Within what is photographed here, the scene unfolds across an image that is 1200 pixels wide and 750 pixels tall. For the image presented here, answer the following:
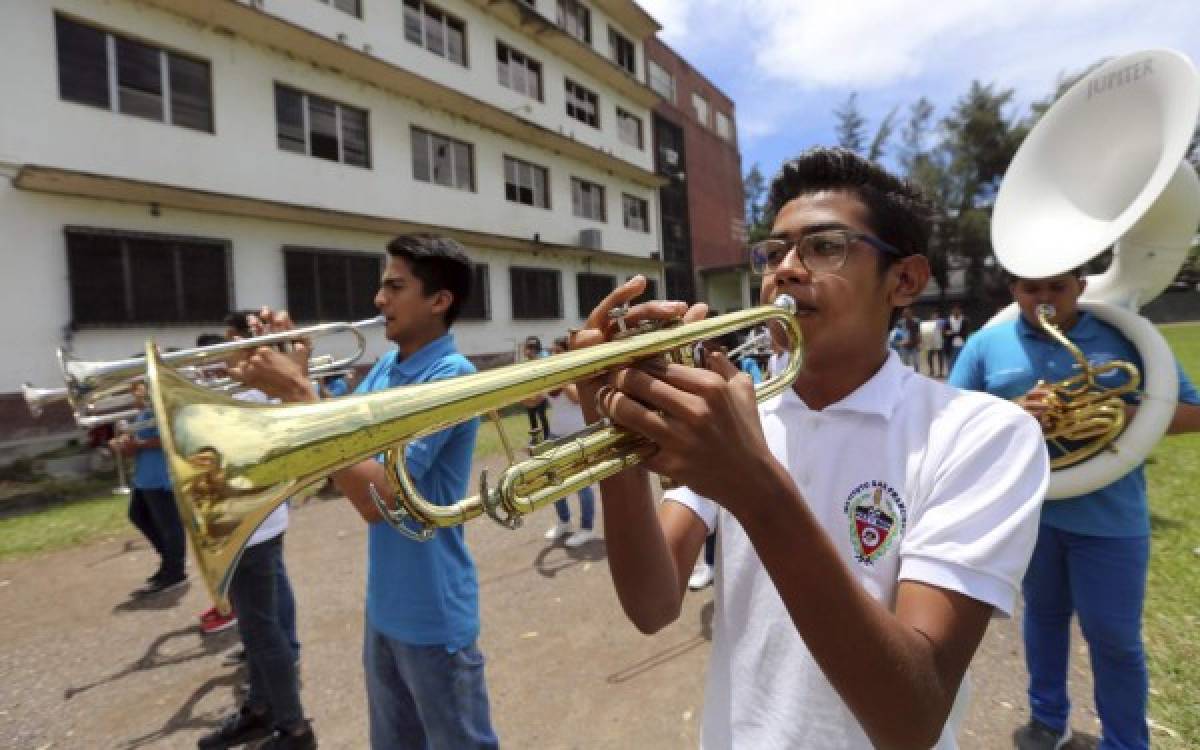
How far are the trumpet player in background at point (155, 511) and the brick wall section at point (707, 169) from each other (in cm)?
2279

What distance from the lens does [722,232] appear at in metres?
28.6

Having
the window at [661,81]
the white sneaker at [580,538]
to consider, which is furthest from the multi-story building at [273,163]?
the white sneaker at [580,538]

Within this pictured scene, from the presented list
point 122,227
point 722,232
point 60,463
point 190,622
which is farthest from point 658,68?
point 190,622

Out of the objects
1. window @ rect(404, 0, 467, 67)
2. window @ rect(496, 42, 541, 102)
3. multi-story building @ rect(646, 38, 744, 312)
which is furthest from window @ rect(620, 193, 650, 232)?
window @ rect(404, 0, 467, 67)

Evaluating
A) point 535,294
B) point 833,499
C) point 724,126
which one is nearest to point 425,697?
point 833,499

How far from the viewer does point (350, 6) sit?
12438 mm

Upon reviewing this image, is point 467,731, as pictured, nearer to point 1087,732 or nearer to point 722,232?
point 1087,732

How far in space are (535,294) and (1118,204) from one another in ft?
50.6

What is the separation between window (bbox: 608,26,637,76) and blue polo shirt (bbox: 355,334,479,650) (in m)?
22.3

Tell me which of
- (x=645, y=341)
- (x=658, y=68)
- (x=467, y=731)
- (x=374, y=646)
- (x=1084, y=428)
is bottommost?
(x=467, y=731)

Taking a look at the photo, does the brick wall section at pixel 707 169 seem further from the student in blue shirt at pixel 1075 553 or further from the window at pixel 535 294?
the student in blue shirt at pixel 1075 553

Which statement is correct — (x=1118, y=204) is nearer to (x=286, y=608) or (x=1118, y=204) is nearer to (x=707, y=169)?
(x=286, y=608)

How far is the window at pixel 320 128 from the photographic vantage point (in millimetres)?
11375

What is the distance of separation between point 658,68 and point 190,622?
83.4 feet
